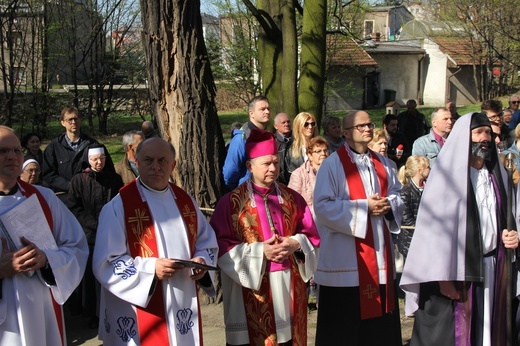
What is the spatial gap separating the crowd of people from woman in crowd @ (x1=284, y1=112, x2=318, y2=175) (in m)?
1.85

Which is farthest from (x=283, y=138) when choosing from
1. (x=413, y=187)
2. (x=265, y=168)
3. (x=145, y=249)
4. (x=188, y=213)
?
(x=145, y=249)

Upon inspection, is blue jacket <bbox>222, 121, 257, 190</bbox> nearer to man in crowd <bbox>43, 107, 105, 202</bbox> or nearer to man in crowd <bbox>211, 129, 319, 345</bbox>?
man in crowd <bbox>43, 107, 105, 202</bbox>

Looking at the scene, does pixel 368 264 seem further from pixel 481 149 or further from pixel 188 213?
pixel 188 213

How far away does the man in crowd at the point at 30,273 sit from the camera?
380 cm

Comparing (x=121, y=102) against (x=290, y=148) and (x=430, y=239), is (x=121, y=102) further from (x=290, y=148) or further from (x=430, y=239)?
(x=430, y=239)

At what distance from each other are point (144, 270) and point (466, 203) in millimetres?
2315

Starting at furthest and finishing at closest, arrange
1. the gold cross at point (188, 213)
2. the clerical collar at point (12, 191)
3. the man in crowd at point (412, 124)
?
the man in crowd at point (412, 124) < the gold cross at point (188, 213) < the clerical collar at point (12, 191)

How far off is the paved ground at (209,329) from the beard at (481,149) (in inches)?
90.1

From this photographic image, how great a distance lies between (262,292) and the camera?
15.5 feet

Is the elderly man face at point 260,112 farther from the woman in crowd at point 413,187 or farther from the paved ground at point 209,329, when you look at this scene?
the paved ground at point 209,329

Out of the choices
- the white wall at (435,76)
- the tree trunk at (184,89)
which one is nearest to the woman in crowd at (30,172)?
the tree trunk at (184,89)

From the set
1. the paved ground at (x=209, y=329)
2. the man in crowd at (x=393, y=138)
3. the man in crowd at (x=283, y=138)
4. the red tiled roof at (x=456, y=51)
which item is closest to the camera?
the paved ground at (x=209, y=329)

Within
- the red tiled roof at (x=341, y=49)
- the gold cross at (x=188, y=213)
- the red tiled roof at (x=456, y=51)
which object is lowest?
the gold cross at (x=188, y=213)

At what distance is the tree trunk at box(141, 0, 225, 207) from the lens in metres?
6.57
